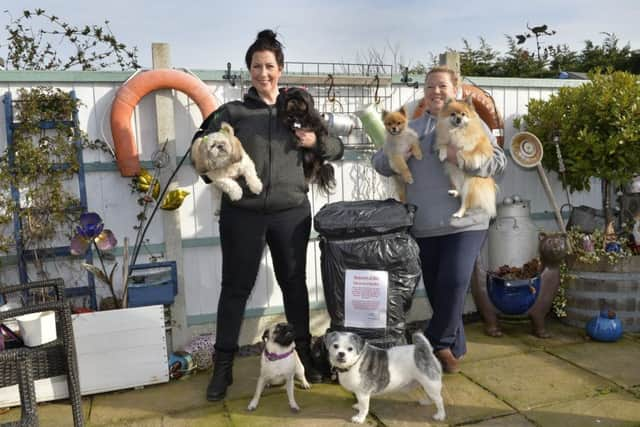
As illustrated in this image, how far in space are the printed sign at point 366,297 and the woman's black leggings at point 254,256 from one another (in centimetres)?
29

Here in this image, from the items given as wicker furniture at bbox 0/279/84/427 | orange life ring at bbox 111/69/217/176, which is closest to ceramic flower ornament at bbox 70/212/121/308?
orange life ring at bbox 111/69/217/176

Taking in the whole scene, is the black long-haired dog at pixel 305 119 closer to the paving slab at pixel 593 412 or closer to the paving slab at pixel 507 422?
the paving slab at pixel 507 422

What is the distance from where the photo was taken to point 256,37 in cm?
252

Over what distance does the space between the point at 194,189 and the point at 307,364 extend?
1309mm

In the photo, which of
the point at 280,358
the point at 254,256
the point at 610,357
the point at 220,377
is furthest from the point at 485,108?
the point at 220,377

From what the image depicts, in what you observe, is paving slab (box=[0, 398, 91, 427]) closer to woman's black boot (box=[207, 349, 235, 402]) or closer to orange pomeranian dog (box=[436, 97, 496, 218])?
woman's black boot (box=[207, 349, 235, 402])

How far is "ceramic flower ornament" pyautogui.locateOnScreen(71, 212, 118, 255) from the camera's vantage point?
281 centimetres

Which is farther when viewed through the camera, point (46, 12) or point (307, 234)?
point (46, 12)

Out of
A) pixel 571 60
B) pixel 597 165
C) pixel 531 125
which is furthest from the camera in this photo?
pixel 571 60

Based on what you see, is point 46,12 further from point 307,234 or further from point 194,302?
point 307,234

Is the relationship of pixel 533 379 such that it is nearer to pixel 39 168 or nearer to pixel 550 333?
pixel 550 333

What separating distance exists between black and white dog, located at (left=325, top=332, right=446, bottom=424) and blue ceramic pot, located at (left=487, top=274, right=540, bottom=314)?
1303 mm

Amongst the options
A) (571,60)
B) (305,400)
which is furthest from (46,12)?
(571,60)

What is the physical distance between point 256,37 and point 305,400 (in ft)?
6.08
